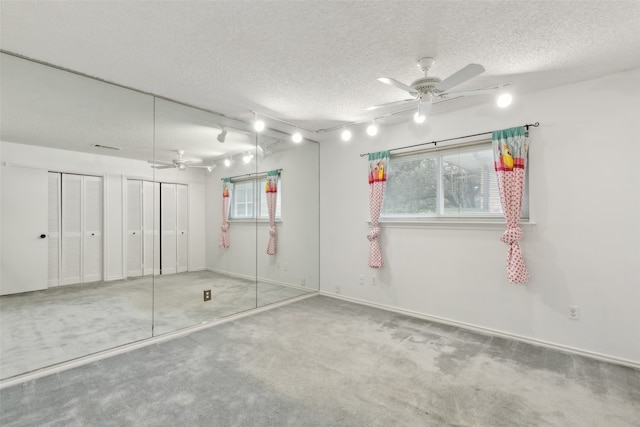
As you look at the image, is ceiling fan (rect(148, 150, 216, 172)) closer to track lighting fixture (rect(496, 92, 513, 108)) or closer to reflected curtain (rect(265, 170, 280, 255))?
reflected curtain (rect(265, 170, 280, 255))

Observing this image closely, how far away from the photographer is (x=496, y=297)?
317cm

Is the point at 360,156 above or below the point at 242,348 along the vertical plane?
above

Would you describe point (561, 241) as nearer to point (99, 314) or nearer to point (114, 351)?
point (114, 351)

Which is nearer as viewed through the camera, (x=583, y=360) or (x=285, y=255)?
(x=583, y=360)

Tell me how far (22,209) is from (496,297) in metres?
4.64

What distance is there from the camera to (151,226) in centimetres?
310

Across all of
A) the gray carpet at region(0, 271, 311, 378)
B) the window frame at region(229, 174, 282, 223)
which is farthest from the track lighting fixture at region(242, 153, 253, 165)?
the gray carpet at region(0, 271, 311, 378)

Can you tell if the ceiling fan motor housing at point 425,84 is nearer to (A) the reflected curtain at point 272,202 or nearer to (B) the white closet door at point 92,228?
(A) the reflected curtain at point 272,202

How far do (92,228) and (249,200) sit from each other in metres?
1.76

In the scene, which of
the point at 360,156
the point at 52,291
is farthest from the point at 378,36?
the point at 52,291

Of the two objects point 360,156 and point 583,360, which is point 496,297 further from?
point 360,156

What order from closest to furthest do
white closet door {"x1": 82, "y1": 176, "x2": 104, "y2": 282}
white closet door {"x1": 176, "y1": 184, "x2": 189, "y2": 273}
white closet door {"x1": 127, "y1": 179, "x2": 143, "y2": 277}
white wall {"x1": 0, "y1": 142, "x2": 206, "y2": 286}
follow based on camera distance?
white wall {"x1": 0, "y1": 142, "x2": 206, "y2": 286}, white closet door {"x1": 82, "y1": 176, "x2": 104, "y2": 282}, white closet door {"x1": 127, "y1": 179, "x2": 143, "y2": 277}, white closet door {"x1": 176, "y1": 184, "x2": 189, "y2": 273}

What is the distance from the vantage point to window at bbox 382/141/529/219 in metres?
3.30

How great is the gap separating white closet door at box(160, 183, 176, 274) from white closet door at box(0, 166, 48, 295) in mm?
951
